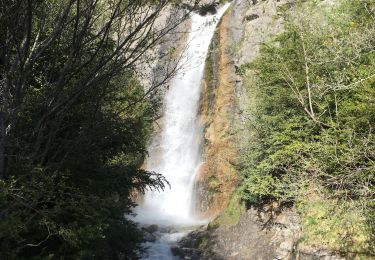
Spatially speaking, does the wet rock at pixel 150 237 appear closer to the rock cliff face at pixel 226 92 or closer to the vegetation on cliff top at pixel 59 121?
the rock cliff face at pixel 226 92

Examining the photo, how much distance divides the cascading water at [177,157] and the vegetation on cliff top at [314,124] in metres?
5.40

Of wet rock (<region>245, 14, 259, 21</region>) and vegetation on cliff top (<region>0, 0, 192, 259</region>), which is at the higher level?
wet rock (<region>245, 14, 259, 21</region>)

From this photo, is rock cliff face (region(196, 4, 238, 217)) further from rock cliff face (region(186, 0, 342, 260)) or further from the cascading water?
the cascading water

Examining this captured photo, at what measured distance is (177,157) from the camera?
87.1 feet

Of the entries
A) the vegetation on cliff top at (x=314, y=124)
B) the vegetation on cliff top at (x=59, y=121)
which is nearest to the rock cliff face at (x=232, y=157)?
the vegetation on cliff top at (x=314, y=124)

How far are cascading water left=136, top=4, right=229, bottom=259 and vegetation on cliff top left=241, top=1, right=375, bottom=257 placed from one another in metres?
5.40

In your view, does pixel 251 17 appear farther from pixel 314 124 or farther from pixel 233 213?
pixel 314 124

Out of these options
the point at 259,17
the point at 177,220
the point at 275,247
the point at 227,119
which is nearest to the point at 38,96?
the point at 275,247

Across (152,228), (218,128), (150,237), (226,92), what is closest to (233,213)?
(150,237)

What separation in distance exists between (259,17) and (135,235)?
1824cm

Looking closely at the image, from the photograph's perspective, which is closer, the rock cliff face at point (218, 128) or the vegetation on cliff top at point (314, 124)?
the vegetation on cliff top at point (314, 124)

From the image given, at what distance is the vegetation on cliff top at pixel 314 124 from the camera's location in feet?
34.0

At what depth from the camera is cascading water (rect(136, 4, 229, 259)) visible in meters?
22.5

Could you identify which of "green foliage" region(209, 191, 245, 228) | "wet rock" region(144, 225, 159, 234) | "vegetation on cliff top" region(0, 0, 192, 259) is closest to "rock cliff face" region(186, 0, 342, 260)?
"green foliage" region(209, 191, 245, 228)
